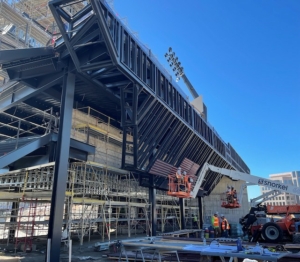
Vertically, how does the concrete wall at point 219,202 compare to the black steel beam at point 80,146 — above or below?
below

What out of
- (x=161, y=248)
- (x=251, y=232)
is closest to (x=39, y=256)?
(x=161, y=248)

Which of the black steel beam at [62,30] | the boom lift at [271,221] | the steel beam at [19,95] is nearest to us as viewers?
the black steel beam at [62,30]

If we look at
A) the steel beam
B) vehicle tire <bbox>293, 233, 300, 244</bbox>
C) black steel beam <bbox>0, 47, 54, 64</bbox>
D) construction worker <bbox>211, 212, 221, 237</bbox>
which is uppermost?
black steel beam <bbox>0, 47, 54, 64</bbox>

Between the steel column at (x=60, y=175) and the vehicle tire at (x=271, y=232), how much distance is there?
1101 cm

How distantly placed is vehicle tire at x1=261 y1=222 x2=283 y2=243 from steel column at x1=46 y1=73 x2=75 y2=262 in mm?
11013

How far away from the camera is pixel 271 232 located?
14.8m

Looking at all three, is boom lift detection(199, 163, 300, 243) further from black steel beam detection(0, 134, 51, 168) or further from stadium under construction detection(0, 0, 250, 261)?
black steel beam detection(0, 134, 51, 168)

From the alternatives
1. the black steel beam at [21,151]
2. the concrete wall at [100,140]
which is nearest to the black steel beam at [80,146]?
the black steel beam at [21,151]

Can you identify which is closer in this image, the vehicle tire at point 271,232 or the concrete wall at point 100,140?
Answer: the vehicle tire at point 271,232

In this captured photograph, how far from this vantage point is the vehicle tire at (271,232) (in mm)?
14523

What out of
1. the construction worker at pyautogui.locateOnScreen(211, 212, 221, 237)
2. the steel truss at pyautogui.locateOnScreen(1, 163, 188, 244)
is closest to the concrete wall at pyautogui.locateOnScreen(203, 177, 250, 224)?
the steel truss at pyautogui.locateOnScreen(1, 163, 188, 244)

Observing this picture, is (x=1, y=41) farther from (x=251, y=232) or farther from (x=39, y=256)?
(x=251, y=232)

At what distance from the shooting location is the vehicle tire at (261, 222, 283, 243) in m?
14.5

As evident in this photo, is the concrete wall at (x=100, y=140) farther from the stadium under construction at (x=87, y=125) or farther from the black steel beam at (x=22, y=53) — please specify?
the black steel beam at (x=22, y=53)
